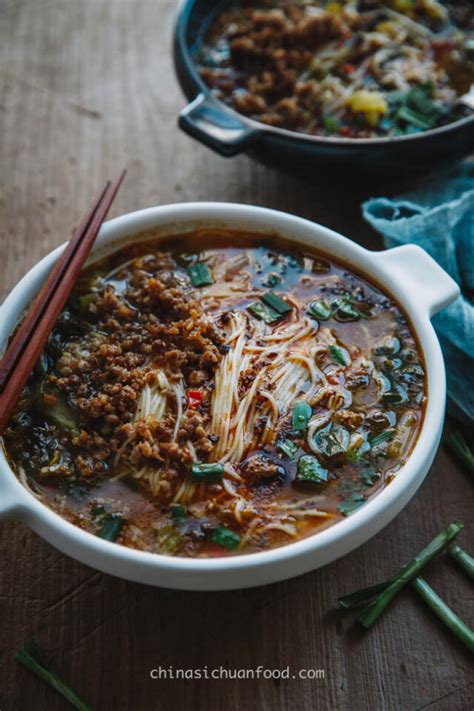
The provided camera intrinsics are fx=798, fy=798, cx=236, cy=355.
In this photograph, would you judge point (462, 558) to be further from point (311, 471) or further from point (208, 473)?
point (208, 473)

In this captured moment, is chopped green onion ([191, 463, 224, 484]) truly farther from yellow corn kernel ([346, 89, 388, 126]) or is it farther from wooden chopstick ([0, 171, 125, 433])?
Answer: yellow corn kernel ([346, 89, 388, 126])

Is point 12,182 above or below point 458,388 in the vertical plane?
above

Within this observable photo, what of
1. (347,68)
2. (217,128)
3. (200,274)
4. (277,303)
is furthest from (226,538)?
(347,68)

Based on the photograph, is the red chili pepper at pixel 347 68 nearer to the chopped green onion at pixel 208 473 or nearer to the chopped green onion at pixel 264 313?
the chopped green onion at pixel 264 313

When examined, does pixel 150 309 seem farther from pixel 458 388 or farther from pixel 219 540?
pixel 458 388

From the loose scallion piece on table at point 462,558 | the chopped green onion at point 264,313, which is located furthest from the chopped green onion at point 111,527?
the loose scallion piece on table at point 462,558

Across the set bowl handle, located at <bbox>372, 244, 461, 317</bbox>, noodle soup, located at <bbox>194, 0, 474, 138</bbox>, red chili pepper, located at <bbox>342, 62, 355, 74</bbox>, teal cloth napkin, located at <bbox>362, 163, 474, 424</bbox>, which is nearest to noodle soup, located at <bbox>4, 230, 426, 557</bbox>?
bowl handle, located at <bbox>372, 244, 461, 317</bbox>

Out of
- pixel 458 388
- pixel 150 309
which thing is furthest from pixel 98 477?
pixel 458 388
